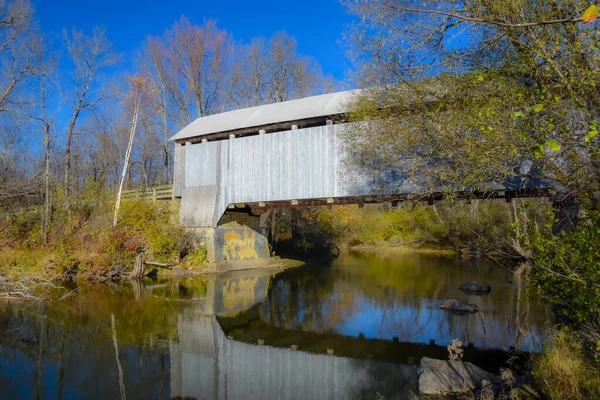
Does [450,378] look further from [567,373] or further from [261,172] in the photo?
[261,172]

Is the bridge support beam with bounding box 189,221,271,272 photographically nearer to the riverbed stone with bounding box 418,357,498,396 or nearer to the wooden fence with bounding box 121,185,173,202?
the wooden fence with bounding box 121,185,173,202

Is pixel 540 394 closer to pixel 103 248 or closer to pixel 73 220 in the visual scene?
pixel 103 248

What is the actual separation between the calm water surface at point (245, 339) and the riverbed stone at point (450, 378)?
271 millimetres

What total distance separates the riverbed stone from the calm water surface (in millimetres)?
271

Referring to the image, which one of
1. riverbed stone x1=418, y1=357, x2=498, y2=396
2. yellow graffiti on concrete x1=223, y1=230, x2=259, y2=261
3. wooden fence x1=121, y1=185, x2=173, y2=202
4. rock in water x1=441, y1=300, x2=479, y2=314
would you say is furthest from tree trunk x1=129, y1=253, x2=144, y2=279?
riverbed stone x1=418, y1=357, x2=498, y2=396

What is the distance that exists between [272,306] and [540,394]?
755 centimetres

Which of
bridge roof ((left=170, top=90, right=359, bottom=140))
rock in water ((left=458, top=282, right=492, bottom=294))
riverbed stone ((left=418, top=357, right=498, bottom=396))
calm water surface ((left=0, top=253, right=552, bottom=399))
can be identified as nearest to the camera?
riverbed stone ((left=418, top=357, right=498, bottom=396))

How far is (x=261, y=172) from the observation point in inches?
623

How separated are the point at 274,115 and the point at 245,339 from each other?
9169 mm

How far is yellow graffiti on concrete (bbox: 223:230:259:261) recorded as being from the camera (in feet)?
60.1

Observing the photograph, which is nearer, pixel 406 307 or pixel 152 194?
pixel 406 307

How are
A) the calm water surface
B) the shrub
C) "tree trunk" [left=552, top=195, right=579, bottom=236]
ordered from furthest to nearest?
"tree trunk" [left=552, top=195, right=579, bottom=236], the calm water surface, the shrub

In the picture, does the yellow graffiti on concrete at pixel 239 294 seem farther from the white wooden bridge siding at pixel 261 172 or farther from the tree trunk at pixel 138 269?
the tree trunk at pixel 138 269

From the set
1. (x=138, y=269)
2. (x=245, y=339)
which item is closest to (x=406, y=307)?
(x=245, y=339)
